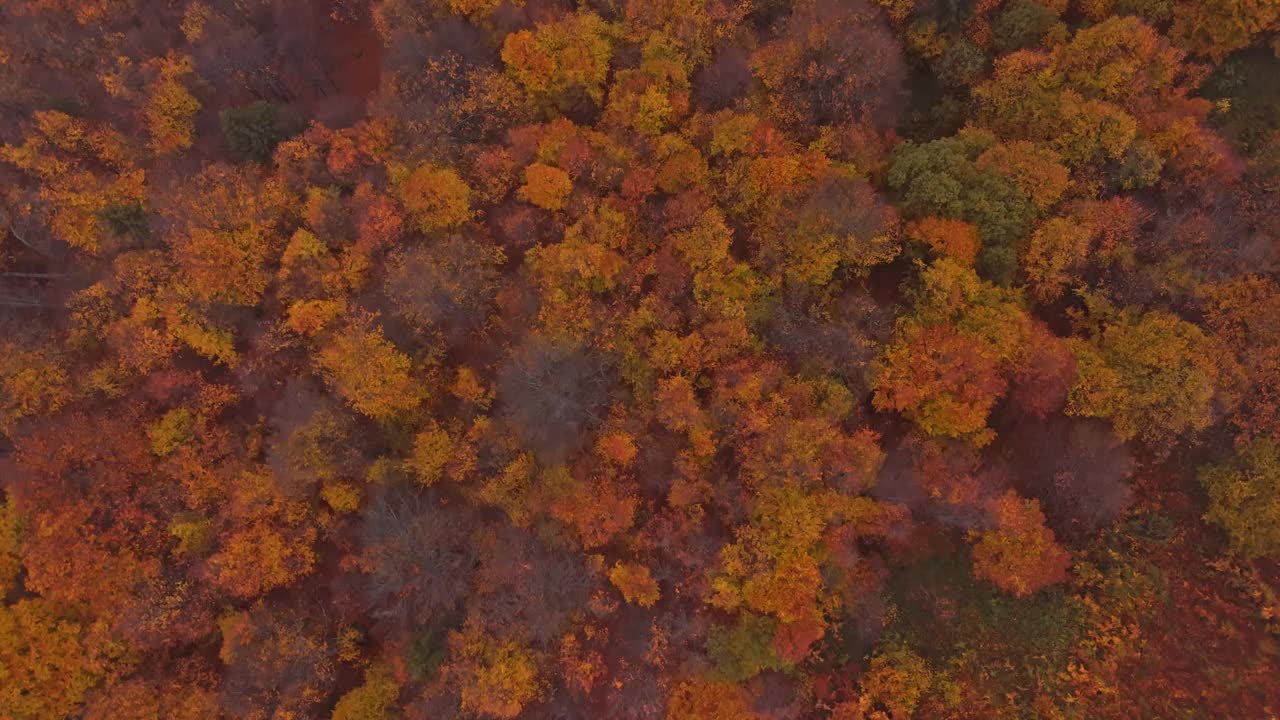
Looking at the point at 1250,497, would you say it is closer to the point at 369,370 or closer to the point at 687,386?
the point at 687,386

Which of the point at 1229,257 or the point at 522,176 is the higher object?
the point at 522,176

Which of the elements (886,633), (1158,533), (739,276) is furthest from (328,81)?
(1158,533)

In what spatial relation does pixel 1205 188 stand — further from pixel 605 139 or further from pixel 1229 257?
pixel 605 139

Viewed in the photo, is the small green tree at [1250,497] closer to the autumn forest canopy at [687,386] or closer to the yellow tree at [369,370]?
the autumn forest canopy at [687,386]

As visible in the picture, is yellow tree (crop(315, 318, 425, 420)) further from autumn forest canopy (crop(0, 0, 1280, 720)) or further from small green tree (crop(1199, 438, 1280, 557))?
small green tree (crop(1199, 438, 1280, 557))

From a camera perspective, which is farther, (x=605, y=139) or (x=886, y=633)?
(x=605, y=139)

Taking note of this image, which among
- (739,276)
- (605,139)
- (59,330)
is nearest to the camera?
(739,276)

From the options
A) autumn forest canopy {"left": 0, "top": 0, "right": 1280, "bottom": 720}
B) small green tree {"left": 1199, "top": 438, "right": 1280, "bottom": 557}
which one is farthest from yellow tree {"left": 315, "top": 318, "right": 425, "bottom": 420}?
small green tree {"left": 1199, "top": 438, "right": 1280, "bottom": 557}

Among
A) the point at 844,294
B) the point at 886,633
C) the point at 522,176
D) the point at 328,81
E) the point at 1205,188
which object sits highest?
the point at 328,81

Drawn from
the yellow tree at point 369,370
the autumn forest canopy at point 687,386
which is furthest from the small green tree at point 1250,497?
the yellow tree at point 369,370
